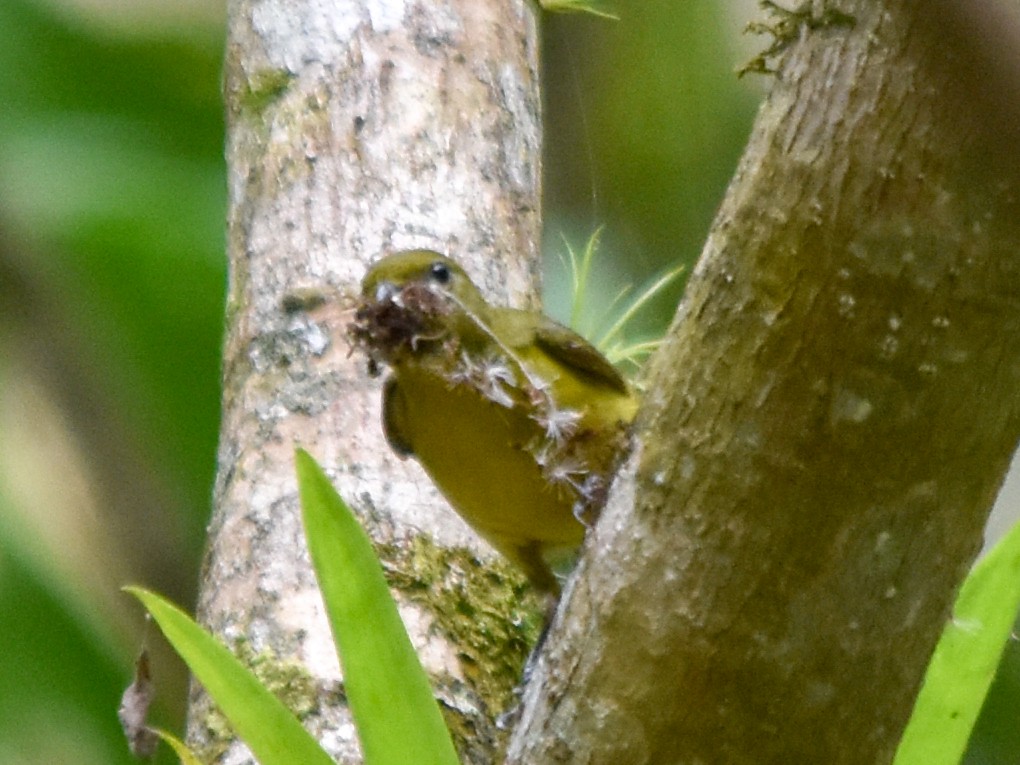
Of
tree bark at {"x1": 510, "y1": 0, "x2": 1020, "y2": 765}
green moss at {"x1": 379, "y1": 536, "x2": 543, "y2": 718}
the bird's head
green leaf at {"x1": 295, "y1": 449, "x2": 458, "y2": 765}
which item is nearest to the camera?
tree bark at {"x1": 510, "y1": 0, "x2": 1020, "y2": 765}

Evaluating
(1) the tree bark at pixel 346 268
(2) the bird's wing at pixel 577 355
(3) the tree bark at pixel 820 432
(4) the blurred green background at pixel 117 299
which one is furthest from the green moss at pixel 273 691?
(4) the blurred green background at pixel 117 299

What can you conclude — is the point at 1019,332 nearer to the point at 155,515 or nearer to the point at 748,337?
the point at 748,337

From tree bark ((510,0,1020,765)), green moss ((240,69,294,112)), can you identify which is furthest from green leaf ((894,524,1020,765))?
green moss ((240,69,294,112))

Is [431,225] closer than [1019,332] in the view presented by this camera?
No

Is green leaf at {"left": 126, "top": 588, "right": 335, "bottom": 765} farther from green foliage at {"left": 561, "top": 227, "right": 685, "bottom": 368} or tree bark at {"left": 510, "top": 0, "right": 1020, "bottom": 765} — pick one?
green foliage at {"left": 561, "top": 227, "right": 685, "bottom": 368}

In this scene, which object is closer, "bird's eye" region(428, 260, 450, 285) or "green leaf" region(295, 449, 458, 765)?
"green leaf" region(295, 449, 458, 765)

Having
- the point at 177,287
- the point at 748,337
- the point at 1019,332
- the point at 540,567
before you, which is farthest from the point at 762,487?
the point at 177,287

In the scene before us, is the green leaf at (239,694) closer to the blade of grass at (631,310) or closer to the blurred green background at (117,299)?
the blade of grass at (631,310)
